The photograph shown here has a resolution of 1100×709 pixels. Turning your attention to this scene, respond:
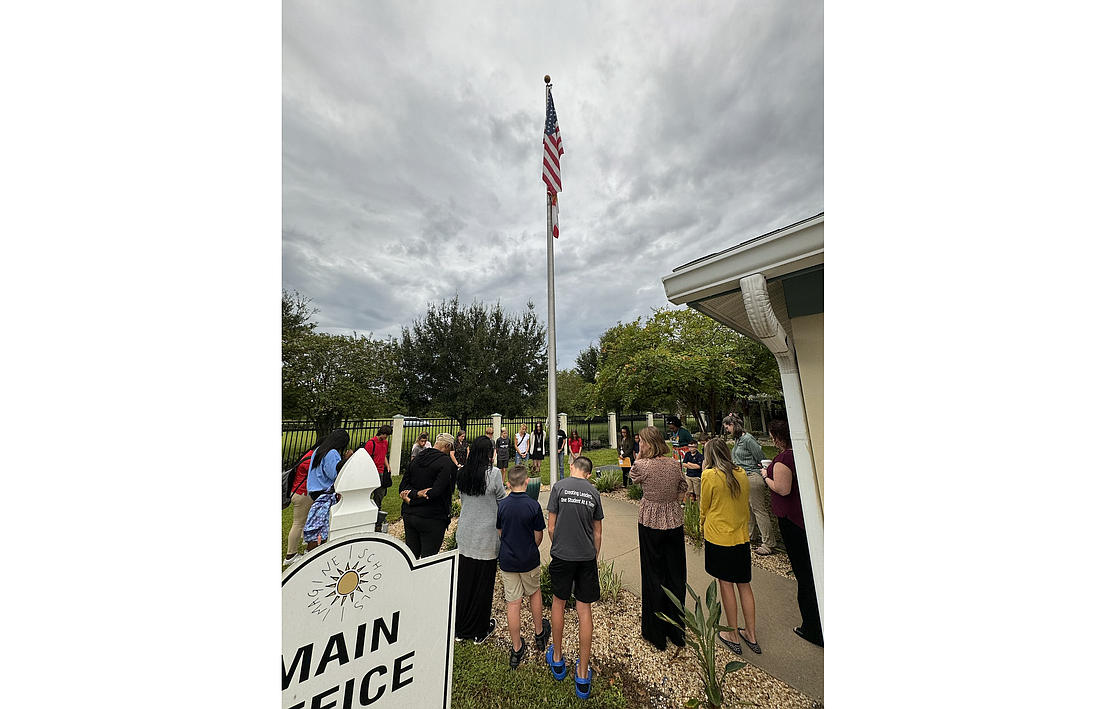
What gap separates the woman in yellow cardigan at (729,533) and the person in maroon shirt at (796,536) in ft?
1.20

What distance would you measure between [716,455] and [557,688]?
2.20 m

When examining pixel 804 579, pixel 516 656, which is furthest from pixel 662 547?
pixel 516 656

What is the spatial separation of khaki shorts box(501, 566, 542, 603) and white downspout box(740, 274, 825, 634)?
2057mm

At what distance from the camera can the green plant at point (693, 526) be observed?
527cm

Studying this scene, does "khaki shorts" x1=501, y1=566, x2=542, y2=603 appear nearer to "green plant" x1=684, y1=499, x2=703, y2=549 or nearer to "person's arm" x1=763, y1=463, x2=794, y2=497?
"person's arm" x1=763, y1=463, x2=794, y2=497

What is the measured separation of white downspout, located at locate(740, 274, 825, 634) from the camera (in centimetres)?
229

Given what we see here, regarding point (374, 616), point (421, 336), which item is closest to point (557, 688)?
point (374, 616)

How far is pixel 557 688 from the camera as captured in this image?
9.09 ft

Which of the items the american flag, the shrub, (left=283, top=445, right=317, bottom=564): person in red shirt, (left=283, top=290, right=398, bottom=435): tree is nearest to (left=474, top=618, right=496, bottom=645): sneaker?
(left=283, top=445, right=317, bottom=564): person in red shirt

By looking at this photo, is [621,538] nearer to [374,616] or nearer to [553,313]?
[553,313]

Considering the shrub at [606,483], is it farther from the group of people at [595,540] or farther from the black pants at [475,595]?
the black pants at [475,595]

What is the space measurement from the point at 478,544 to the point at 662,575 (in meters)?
1.66

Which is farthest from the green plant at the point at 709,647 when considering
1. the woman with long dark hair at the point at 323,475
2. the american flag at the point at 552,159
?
the american flag at the point at 552,159

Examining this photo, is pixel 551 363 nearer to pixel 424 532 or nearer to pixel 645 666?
pixel 424 532
